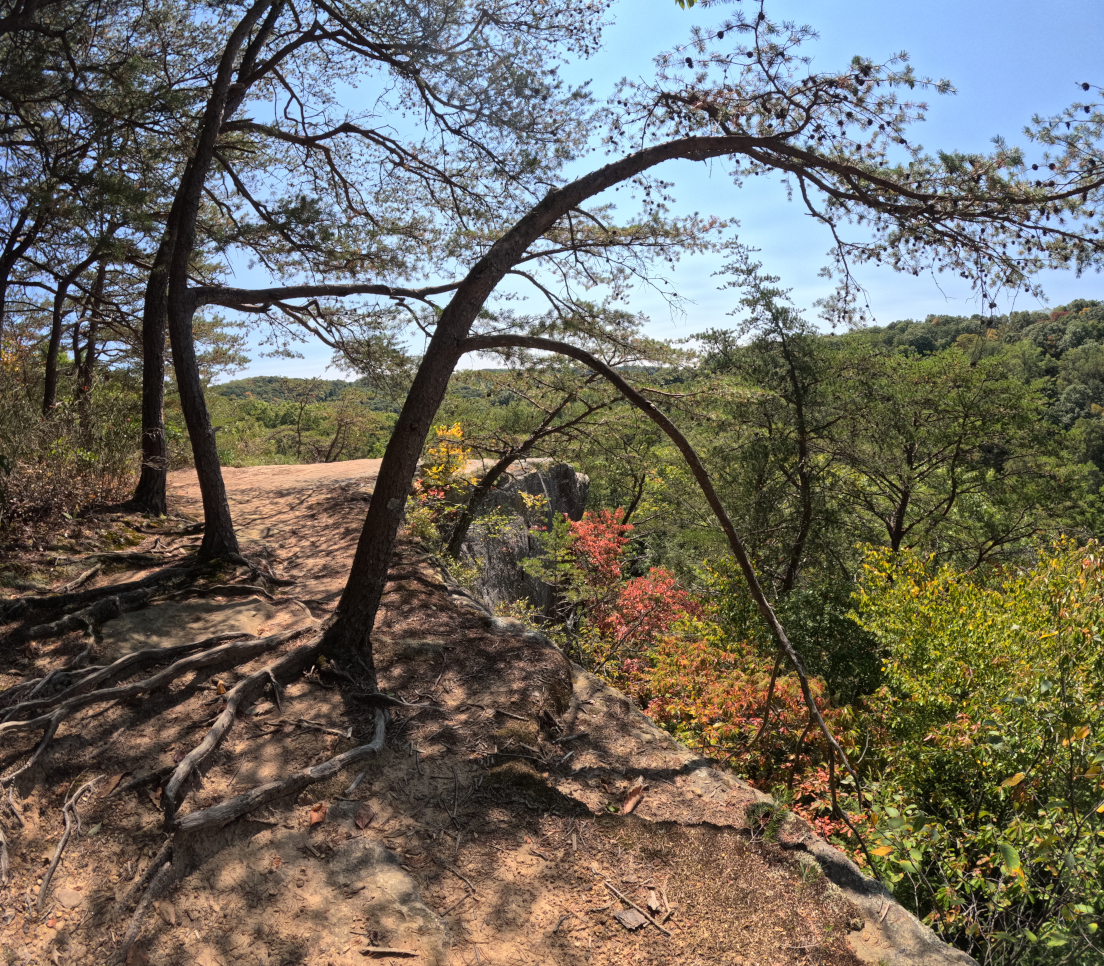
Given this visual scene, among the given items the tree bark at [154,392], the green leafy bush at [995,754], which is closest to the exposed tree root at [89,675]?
the tree bark at [154,392]

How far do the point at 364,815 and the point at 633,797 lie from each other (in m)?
1.36

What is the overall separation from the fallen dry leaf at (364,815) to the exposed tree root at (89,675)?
68.8 inches

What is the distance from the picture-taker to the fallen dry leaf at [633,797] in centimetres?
326

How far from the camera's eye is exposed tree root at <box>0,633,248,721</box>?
10.7 ft

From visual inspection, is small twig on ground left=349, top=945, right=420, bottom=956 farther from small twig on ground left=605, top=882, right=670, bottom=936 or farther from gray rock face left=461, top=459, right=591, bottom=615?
gray rock face left=461, top=459, right=591, bottom=615

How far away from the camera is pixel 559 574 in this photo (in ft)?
32.1

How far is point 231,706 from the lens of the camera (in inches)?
134

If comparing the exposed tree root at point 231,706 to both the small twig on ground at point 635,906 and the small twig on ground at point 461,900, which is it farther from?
the small twig on ground at point 635,906

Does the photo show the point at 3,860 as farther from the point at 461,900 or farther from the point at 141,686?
the point at 461,900

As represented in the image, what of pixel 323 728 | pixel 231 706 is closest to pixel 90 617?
pixel 231 706

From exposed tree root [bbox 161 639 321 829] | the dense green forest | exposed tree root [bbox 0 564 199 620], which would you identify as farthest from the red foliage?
exposed tree root [bbox 0 564 199 620]

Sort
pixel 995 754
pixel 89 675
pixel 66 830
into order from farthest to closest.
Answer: pixel 995 754 → pixel 89 675 → pixel 66 830

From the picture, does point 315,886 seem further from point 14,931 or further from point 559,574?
point 559,574

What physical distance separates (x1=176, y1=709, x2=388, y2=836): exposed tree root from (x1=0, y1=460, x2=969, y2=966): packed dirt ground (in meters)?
0.04
